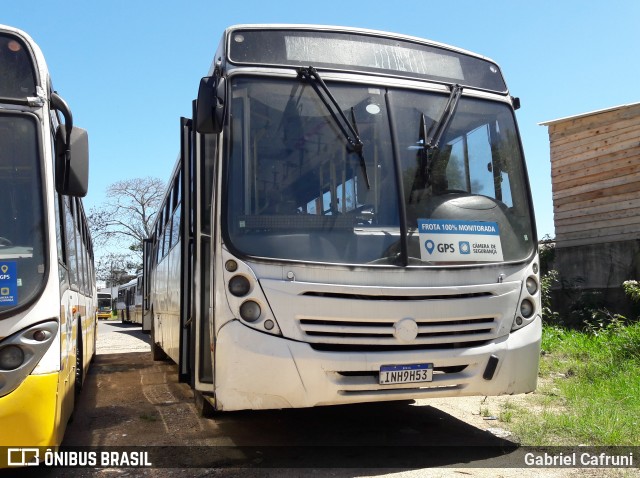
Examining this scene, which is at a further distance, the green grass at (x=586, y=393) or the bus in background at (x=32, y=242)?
the green grass at (x=586, y=393)

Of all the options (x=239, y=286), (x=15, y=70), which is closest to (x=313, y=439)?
(x=239, y=286)

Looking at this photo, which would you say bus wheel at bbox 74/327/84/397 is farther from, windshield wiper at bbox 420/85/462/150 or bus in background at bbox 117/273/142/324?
bus in background at bbox 117/273/142/324

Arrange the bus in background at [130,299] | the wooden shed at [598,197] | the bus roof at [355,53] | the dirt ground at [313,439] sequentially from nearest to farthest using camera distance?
the dirt ground at [313,439] → the bus roof at [355,53] → the wooden shed at [598,197] → the bus in background at [130,299]

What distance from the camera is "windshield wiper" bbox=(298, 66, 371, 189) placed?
5.40 meters

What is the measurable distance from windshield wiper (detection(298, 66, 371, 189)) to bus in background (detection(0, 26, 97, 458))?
186 centimetres

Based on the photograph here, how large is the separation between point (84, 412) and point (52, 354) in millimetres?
4085

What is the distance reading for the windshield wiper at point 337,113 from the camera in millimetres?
5398

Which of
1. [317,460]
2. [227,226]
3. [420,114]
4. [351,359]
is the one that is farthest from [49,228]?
[420,114]

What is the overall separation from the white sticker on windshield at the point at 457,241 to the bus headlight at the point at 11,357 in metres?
3.00

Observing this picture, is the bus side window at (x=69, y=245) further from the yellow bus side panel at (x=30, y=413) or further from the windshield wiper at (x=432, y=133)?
the windshield wiper at (x=432, y=133)

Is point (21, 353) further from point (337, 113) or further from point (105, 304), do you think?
point (105, 304)

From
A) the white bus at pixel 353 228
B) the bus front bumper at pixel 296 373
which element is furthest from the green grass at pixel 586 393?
the bus front bumper at pixel 296 373

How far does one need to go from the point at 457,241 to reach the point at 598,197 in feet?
34.8

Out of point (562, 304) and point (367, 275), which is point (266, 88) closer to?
point (367, 275)
